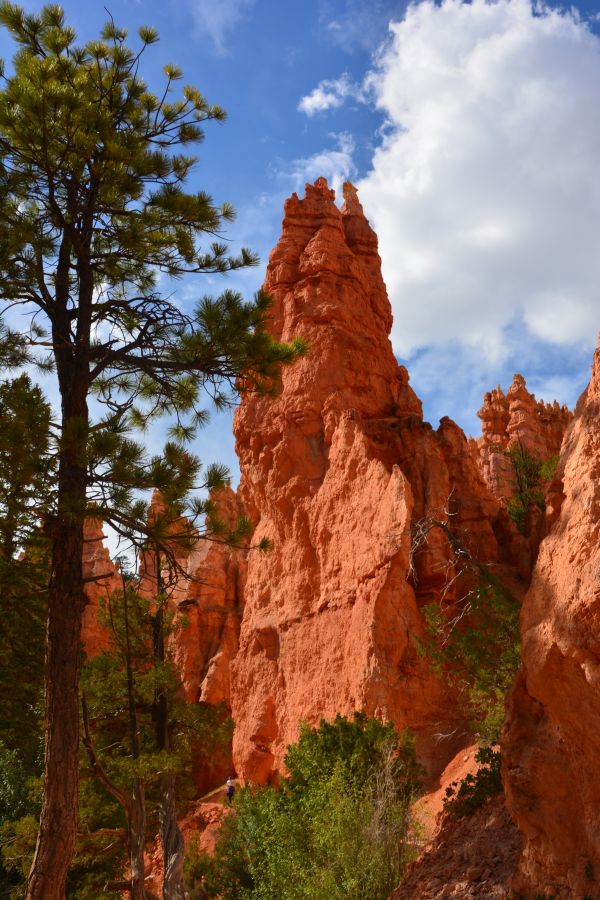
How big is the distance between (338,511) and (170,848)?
9986mm

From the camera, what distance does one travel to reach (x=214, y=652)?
35.8m

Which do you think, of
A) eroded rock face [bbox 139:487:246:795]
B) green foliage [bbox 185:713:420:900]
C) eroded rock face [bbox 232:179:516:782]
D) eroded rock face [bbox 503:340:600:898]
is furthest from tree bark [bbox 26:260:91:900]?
eroded rock face [bbox 139:487:246:795]

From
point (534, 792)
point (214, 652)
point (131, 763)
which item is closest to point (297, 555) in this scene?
point (131, 763)

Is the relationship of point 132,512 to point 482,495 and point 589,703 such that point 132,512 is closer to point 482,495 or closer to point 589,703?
point 589,703

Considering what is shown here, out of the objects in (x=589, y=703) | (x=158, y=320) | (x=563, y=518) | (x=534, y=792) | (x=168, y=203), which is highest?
(x=168, y=203)

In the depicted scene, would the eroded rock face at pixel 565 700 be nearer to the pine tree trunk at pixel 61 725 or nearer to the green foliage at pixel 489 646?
the pine tree trunk at pixel 61 725

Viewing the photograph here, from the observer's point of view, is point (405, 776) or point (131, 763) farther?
point (131, 763)

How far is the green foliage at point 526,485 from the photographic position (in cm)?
2630

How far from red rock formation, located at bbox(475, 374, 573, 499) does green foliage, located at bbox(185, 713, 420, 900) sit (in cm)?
3222

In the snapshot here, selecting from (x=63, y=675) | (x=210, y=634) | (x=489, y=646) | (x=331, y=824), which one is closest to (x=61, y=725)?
(x=63, y=675)

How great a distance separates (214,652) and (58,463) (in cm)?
2823

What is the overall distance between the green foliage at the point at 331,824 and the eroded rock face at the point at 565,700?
3188 mm

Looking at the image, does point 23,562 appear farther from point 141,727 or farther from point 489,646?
point 489,646

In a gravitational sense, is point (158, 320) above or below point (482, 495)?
below
